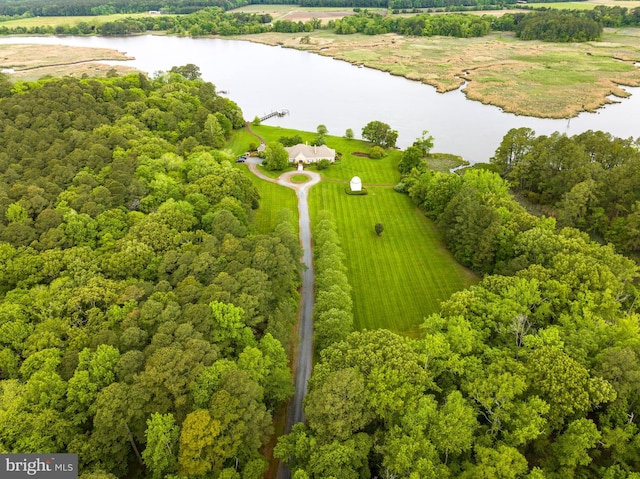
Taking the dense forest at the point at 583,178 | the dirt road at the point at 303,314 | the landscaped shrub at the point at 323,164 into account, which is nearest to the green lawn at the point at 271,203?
the dirt road at the point at 303,314

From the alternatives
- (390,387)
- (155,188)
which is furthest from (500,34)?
(390,387)

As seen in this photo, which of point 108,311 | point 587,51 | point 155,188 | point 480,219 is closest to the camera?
point 108,311

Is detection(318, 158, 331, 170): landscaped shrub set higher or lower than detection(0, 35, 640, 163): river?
lower

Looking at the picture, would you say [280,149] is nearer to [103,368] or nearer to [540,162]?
[540,162]

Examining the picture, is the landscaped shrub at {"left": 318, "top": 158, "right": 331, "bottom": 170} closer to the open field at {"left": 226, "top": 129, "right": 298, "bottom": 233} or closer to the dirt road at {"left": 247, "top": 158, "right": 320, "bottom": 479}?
the dirt road at {"left": 247, "top": 158, "right": 320, "bottom": 479}

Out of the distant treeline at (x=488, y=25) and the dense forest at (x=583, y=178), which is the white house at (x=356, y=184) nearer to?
the dense forest at (x=583, y=178)

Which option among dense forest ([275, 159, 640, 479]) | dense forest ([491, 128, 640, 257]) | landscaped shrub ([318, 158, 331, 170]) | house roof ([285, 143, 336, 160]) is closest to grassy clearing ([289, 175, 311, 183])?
landscaped shrub ([318, 158, 331, 170])

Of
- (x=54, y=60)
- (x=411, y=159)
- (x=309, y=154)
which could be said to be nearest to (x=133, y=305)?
(x=309, y=154)
